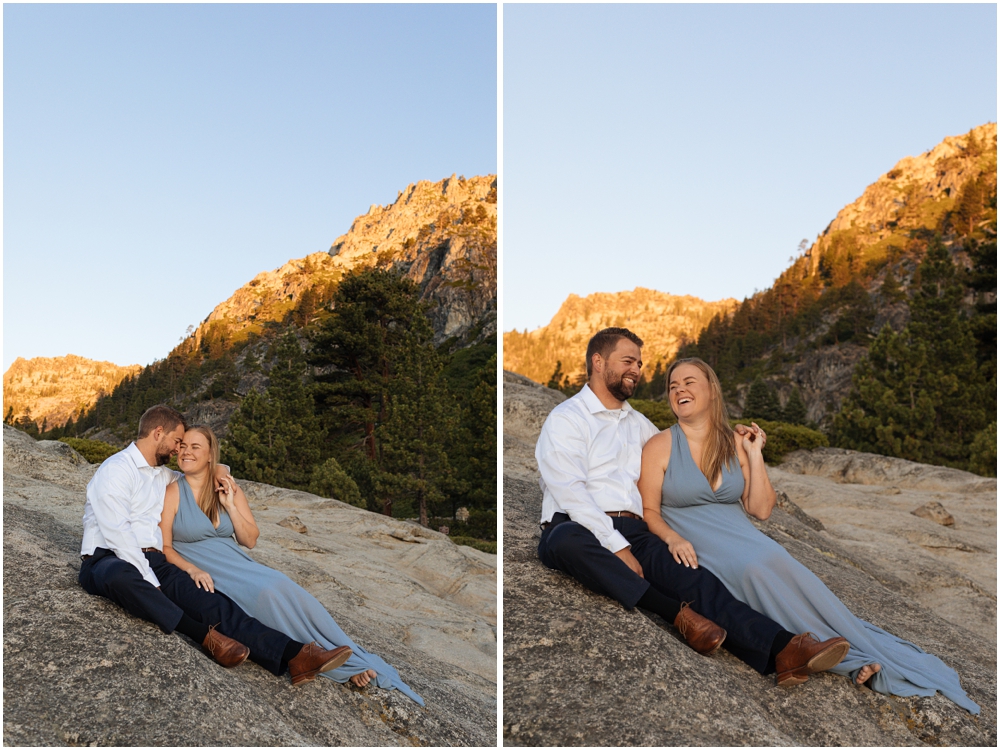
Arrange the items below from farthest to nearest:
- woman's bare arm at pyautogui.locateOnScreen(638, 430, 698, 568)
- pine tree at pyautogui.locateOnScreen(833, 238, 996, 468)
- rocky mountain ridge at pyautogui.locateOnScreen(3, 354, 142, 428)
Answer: pine tree at pyautogui.locateOnScreen(833, 238, 996, 468) < rocky mountain ridge at pyautogui.locateOnScreen(3, 354, 142, 428) < woman's bare arm at pyautogui.locateOnScreen(638, 430, 698, 568)

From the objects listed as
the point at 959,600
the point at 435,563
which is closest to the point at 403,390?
the point at 435,563

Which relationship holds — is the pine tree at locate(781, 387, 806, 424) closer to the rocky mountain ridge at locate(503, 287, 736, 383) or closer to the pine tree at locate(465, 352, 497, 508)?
the pine tree at locate(465, 352, 497, 508)

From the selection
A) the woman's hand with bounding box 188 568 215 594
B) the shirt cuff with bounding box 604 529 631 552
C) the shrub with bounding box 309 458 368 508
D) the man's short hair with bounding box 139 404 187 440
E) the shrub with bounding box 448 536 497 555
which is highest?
the man's short hair with bounding box 139 404 187 440

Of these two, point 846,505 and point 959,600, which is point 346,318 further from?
point 959,600

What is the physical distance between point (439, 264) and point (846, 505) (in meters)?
48.8

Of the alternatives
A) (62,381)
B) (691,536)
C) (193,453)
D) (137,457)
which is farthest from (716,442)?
(62,381)

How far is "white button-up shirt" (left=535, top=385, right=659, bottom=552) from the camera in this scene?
371 cm

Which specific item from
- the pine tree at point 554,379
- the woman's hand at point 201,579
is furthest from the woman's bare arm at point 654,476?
the pine tree at point 554,379

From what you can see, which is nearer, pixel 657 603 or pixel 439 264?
pixel 657 603

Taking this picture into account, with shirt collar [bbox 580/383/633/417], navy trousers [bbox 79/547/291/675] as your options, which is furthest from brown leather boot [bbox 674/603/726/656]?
navy trousers [bbox 79/547/291/675]

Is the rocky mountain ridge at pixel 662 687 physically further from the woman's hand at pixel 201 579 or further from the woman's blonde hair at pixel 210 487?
the woman's blonde hair at pixel 210 487

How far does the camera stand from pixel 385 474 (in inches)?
842

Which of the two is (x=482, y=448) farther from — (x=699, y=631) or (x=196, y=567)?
(x=699, y=631)

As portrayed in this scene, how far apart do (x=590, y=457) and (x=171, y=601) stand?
239cm
